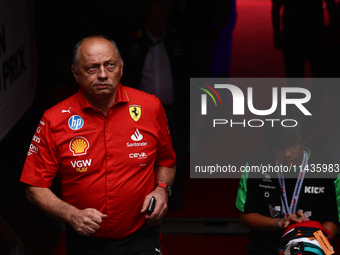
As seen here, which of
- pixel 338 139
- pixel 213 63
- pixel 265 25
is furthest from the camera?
pixel 265 25

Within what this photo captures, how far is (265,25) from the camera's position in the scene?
503 inches

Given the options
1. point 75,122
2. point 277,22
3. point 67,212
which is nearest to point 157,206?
point 67,212

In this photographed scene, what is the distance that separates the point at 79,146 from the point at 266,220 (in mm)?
1199

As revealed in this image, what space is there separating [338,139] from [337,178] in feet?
4.93

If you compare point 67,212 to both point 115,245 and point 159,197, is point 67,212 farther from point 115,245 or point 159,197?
point 159,197

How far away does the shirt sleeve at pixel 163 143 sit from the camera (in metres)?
2.61

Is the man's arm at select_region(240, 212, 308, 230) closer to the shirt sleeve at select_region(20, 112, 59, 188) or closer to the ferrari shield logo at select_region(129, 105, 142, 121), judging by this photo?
the ferrari shield logo at select_region(129, 105, 142, 121)

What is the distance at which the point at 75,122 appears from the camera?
2.39 m

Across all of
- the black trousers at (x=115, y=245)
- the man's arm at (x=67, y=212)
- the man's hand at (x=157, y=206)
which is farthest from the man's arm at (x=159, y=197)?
the man's arm at (x=67, y=212)

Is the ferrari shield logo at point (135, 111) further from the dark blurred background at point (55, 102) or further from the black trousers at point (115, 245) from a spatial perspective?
the dark blurred background at point (55, 102)

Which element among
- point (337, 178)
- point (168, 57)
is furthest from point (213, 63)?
point (337, 178)

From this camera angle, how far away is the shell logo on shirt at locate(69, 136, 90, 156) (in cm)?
236

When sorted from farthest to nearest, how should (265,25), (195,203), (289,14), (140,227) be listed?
(265,25) → (289,14) → (195,203) → (140,227)

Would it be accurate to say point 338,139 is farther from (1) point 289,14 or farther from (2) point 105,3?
(2) point 105,3
